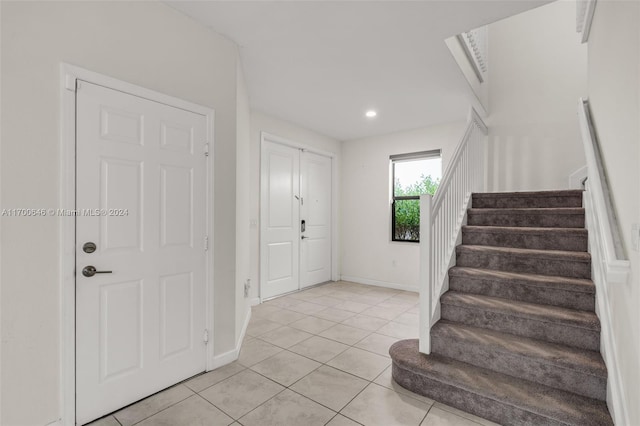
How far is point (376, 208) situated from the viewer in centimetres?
519

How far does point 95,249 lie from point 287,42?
2052 millimetres

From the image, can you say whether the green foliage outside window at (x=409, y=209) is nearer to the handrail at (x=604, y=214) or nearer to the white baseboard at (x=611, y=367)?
the handrail at (x=604, y=214)

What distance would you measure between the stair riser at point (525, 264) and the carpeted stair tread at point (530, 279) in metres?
0.04

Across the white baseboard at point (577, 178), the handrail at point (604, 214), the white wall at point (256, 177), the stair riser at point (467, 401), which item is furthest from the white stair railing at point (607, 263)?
the white wall at point (256, 177)

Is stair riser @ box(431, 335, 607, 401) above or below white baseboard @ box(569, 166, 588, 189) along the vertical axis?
below

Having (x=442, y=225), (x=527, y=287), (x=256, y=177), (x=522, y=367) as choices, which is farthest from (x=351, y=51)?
(x=522, y=367)

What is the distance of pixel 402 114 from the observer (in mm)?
4125

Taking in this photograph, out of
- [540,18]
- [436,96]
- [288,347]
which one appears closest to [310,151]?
[436,96]

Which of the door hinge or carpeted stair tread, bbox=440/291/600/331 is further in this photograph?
carpeted stair tread, bbox=440/291/600/331

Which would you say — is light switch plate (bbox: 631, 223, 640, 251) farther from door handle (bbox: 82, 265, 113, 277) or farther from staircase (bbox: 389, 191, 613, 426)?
door handle (bbox: 82, 265, 113, 277)

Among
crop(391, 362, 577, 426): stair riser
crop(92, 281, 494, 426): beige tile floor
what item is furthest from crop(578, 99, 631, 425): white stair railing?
crop(92, 281, 494, 426): beige tile floor

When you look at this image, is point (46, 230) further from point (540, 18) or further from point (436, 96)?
point (540, 18)

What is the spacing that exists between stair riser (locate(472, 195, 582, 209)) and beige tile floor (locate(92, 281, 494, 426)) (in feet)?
5.21

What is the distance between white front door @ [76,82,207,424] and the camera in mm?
1702
